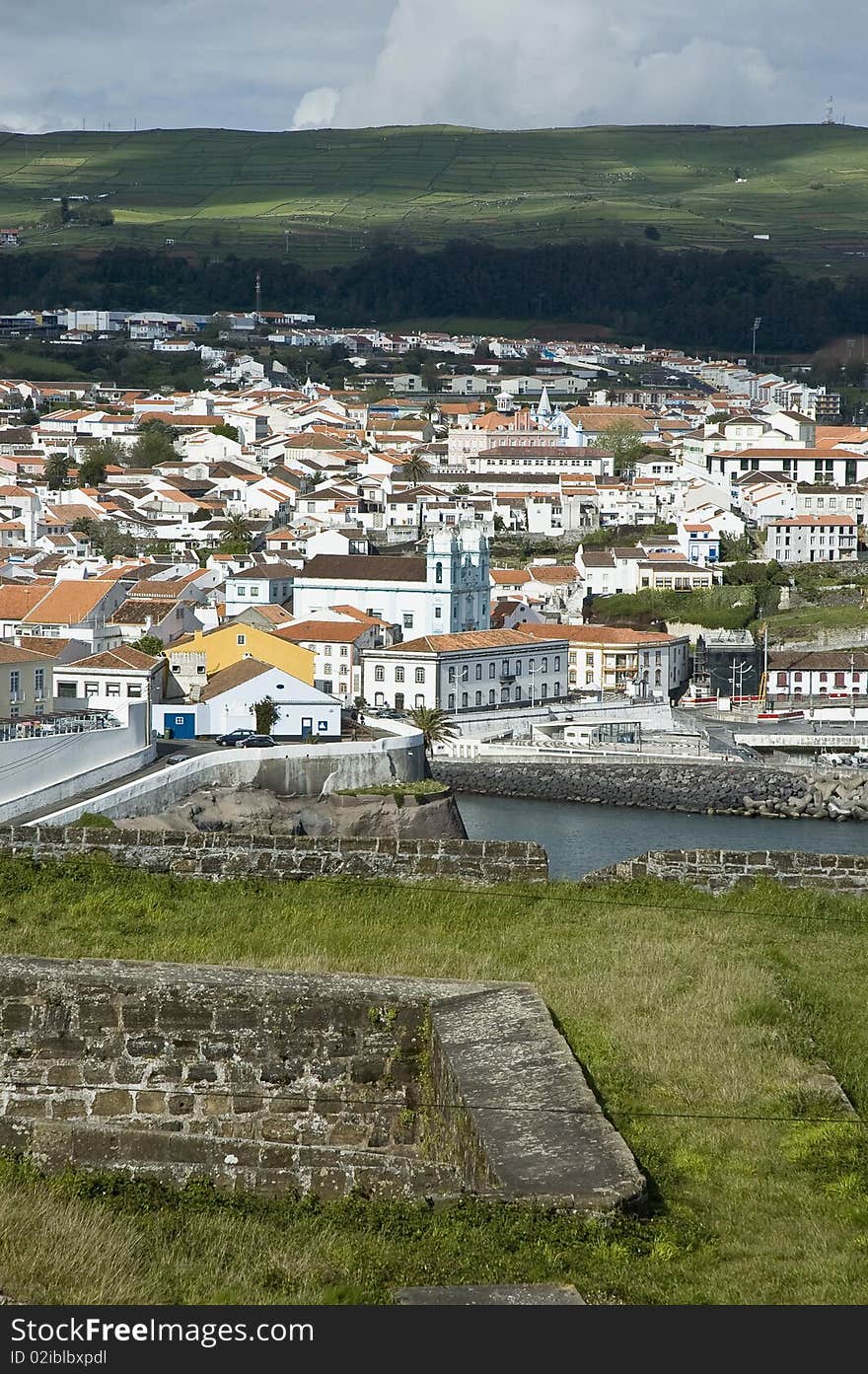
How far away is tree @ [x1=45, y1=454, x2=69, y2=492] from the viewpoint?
6122 centimetres

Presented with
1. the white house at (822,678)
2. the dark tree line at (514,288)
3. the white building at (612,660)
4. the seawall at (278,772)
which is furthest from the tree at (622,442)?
the dark tree line at (514,288)

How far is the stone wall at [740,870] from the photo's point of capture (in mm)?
7496

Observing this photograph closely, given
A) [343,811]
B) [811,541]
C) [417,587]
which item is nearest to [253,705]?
[343,811]

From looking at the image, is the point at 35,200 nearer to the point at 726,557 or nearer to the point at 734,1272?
the point at 726,557

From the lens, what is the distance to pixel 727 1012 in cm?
515

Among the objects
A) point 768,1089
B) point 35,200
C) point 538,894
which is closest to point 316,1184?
point 768,1089

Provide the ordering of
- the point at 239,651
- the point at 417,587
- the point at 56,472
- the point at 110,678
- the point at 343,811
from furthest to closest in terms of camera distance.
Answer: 1. the point at 56,472
2. the point at 417,587
3. the point at 239,651
4. the point at 110,678
5. the point at 343,811

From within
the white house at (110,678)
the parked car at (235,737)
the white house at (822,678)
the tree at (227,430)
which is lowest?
the white house at (822,678)

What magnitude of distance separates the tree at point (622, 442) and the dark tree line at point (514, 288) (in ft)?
144

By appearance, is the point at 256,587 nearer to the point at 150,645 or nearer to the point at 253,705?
the point at 150,645

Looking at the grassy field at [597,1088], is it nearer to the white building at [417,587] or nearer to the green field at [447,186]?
the white building at [417,587]

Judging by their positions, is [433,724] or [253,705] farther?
[433,724]

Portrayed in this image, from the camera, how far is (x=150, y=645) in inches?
1222

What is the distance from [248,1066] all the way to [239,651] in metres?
27.5
